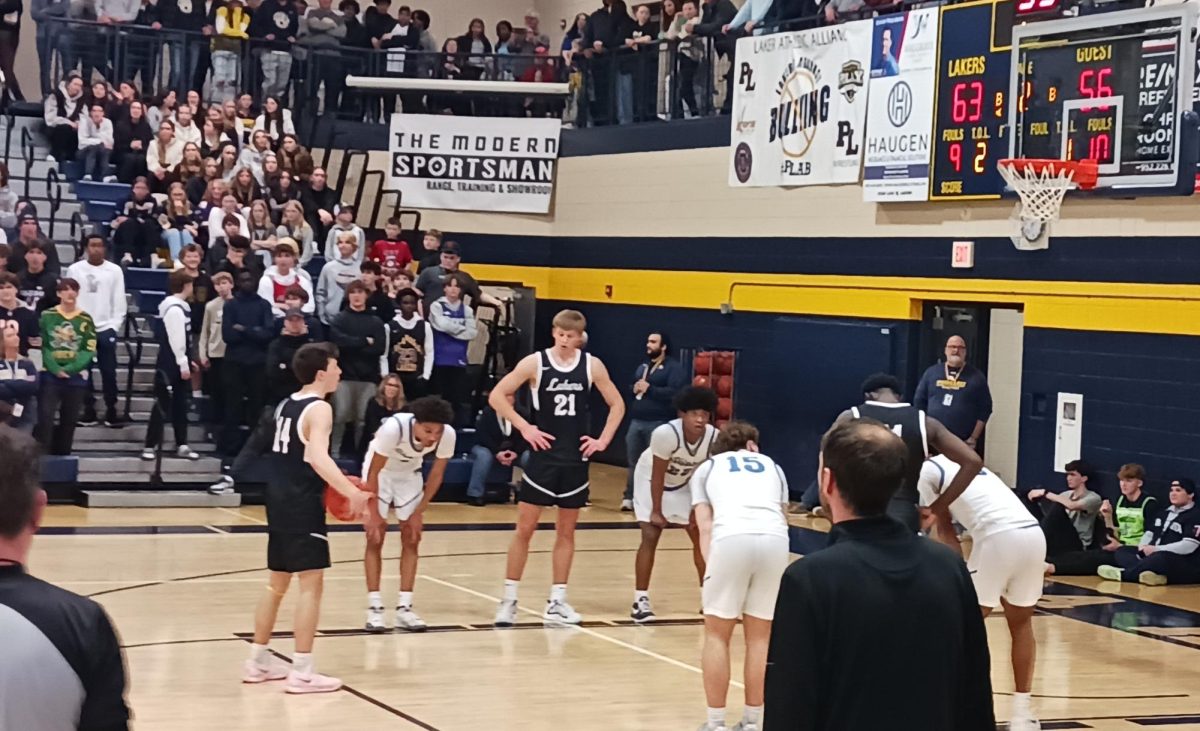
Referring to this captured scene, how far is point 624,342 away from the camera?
2378 centimetres

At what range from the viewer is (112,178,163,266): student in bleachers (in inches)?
766

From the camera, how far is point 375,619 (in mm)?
10961

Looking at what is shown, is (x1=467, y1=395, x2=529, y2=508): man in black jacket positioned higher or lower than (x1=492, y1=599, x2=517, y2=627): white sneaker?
higher

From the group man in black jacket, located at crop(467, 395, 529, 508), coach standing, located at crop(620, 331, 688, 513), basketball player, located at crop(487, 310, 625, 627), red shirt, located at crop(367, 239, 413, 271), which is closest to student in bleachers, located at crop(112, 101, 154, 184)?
red shirt, located at crop(367, 239, 413, 271)

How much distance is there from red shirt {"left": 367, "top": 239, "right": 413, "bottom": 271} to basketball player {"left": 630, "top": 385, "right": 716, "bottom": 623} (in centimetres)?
906

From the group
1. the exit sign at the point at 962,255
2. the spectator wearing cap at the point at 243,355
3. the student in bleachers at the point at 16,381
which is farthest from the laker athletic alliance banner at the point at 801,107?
the student in bleachers at the point at 16,381

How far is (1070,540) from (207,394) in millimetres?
8962

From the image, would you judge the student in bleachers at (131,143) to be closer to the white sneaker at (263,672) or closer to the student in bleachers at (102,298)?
the student in bleachers at (102,298)

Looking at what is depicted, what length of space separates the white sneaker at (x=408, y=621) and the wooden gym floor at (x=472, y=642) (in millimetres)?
147

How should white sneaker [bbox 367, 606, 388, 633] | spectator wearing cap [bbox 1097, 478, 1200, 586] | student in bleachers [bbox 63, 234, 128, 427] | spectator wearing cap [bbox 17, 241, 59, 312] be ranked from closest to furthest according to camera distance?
white sneaker [bbox 367, 606, 388, 633], spectator wearing cap [bbox 1097, 478, 1200, 586], spectator wearing cap [bbox 17, 241, 59, 312], student in bleachers [bbox 63, 234, 128, 427]

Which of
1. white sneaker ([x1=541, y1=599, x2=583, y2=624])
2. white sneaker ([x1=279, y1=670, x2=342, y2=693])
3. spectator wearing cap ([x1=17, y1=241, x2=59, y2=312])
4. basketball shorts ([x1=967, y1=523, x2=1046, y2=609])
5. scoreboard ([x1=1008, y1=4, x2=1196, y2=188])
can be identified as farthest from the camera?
spectator wearing cap ([x1=17, y1=241, x2=59, y2=312])

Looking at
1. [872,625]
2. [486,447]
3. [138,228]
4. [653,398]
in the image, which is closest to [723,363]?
[653,398]

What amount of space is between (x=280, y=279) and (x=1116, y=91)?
8.56 metres

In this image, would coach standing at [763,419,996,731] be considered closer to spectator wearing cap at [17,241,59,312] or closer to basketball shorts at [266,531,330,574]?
basketball shorts at [266,531,330,574]
